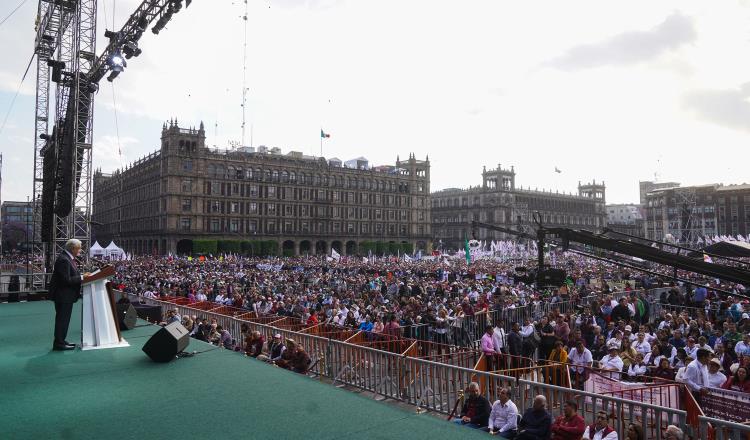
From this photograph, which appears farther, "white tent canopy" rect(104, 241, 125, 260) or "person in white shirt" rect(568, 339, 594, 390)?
"white tent canopy" rect(104, 241, 125, 260)

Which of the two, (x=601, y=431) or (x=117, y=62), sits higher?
(x=117, y=62)

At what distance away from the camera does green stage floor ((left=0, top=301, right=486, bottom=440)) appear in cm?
545

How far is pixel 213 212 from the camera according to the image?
76875mm

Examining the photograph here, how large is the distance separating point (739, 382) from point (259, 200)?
78.1 meters

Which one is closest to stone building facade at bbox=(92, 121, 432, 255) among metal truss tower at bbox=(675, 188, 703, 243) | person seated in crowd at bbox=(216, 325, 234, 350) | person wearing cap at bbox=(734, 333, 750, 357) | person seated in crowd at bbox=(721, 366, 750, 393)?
metal truss tower at bbox=(675, 188, 703, 243)

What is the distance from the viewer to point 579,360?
33.8ft

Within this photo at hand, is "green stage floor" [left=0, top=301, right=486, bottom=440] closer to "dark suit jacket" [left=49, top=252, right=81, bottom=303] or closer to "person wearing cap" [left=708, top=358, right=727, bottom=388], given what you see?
"dark suit jacket" [left=49, top=252, right=81, bottom=303]

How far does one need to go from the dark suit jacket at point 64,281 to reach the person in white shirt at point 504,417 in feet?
22.8

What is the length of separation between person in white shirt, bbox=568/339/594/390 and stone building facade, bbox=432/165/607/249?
322ft

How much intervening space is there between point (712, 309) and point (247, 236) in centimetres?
6969

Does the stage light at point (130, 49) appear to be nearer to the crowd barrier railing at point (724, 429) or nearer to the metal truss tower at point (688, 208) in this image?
the crowd barrier railing at point (724, 429)

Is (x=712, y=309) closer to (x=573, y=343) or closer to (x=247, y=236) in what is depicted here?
(x=573, y=343)

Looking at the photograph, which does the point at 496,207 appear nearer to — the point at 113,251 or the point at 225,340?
the point at 113,251

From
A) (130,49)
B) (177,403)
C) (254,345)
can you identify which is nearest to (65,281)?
(177,403)
